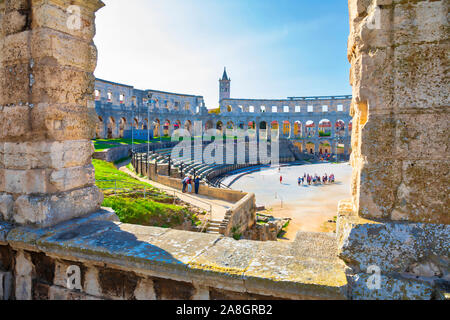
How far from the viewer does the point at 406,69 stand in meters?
2.19

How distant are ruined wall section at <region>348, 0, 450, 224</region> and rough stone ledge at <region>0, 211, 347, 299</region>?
65 centimetres

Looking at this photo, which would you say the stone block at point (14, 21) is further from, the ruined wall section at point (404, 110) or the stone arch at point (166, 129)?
the stone arch at point (166, 129)

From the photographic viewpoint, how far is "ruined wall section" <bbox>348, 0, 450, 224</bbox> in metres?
2.13

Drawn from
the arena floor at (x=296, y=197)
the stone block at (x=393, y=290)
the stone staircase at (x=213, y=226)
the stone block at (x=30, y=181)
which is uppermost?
the stone block at (x=30, y=181)

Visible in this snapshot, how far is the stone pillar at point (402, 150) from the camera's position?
2.11 metres

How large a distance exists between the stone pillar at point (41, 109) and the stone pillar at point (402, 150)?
2.87m

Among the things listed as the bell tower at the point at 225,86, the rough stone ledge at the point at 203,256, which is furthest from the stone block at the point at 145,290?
the bell tower at the point at 225,86

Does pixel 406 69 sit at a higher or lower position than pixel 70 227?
higher

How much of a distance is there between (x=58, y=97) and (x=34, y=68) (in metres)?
0.36

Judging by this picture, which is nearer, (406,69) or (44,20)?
(406,69)

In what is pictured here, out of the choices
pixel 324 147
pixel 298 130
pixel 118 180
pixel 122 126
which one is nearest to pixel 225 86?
pixel 298 130
